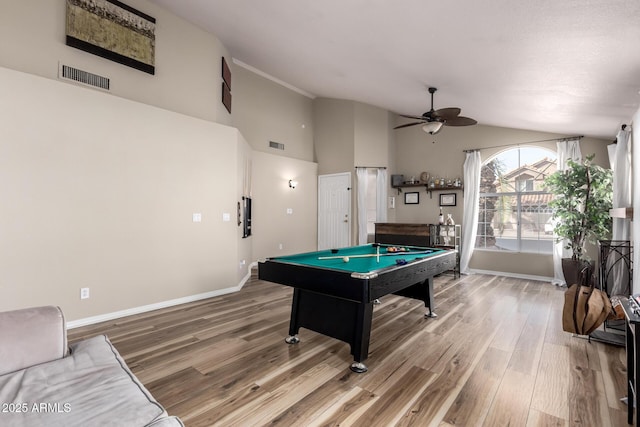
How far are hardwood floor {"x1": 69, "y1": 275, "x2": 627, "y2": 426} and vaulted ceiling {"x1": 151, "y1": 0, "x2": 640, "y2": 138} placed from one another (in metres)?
2.58

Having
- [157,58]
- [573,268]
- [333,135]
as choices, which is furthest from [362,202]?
[157,58]

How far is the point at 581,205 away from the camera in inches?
182

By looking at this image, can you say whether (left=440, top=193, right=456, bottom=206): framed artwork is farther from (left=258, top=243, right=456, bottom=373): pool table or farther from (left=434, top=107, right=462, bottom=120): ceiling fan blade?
(left=258, top=243, right=456, bottom=373): pool table

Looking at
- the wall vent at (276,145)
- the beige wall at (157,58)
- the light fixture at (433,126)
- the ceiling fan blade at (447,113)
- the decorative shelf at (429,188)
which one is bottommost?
the decorative shelf at (429,188)

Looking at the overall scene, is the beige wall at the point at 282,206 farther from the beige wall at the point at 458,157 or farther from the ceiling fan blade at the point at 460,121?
the ceiling fan blade at the point at 460,121

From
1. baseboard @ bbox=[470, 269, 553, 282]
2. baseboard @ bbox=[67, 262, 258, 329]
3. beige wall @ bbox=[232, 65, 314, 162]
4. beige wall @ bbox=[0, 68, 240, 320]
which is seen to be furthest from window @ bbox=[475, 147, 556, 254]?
beige wall @ bbox=[0, 68, 240, 320]

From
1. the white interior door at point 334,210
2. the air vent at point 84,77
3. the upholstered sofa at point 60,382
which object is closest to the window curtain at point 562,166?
the white interior door at point 334,210

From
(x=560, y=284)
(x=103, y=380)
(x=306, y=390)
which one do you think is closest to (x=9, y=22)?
(x=103, y=380)

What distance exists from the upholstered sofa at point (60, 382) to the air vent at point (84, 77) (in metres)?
3.00

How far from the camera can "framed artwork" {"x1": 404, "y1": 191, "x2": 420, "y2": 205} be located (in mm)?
7049

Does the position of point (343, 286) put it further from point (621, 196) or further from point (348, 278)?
point (621, 196)

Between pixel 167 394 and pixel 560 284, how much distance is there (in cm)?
608

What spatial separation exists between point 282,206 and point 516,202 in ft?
15.8

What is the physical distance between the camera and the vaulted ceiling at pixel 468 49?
239cm
